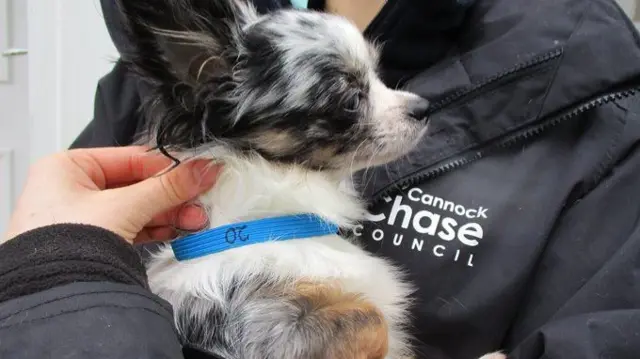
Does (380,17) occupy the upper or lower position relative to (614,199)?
upper

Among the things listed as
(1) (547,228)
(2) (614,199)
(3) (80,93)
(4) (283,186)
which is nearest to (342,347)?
(4) (283,186)

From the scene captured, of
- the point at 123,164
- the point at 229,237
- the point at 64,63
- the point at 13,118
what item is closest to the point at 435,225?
the point at 229,237

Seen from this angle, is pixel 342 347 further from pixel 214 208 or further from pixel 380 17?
pixel 380 17

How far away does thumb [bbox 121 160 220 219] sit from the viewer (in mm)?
1139

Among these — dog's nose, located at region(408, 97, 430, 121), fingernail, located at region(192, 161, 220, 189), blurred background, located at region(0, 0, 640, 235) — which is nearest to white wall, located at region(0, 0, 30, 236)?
blurred background, located at region(0, 0, 640, 235)

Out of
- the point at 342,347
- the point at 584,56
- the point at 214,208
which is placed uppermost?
the point at 584,56

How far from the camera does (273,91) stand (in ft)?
4.41

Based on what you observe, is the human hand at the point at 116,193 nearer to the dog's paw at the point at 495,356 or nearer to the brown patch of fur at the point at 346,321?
the brown patch of fur at the point at 346,321

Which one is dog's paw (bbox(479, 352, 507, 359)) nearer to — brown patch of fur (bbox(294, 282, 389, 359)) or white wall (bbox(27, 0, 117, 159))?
brown patch of fur (bbox(294, 282, 389, 359))

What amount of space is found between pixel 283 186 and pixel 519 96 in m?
0.52

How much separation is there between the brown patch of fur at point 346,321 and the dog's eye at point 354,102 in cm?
38

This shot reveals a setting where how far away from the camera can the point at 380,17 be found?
4.96 feet

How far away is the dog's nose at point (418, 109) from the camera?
137 centimetres

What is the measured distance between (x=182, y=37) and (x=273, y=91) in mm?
228
